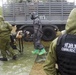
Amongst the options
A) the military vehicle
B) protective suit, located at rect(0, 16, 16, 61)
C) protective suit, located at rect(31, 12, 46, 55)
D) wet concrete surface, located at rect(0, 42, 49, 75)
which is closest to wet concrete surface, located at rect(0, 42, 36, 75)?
wet concrete surface, located at rect(0, 42, 49, 75)

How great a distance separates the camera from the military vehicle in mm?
13422

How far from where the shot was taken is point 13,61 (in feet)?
30.7

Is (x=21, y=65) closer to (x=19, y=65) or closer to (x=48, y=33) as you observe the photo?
(x=19, y=65)

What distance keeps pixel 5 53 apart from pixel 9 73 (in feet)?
5.67

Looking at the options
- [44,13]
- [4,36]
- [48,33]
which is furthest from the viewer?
[48,33]

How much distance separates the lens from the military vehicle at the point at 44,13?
13.4 metres

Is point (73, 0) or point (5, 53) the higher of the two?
point (73, 0)

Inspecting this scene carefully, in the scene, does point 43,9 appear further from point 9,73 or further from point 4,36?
point 9,73

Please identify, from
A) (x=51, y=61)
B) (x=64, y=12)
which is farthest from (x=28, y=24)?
(x=51, y=61)

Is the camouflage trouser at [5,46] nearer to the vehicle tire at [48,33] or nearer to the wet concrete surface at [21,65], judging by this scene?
the wet concrete surface at [21,65]

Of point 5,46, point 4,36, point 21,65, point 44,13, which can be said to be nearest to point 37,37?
point 5,46

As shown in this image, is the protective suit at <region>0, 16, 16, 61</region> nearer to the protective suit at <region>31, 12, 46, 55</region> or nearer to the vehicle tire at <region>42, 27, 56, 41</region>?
the protective suit at <region>31, 12, 46, 55</region>

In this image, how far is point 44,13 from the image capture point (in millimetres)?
13422

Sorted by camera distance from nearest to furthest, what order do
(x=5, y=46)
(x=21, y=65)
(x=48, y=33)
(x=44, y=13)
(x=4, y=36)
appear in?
1. (x=21, y=65)
2. (x=4, y=36)
3. (x=5, y=46)
4. (x=44, y=13)
5. (x=48, y=33)
